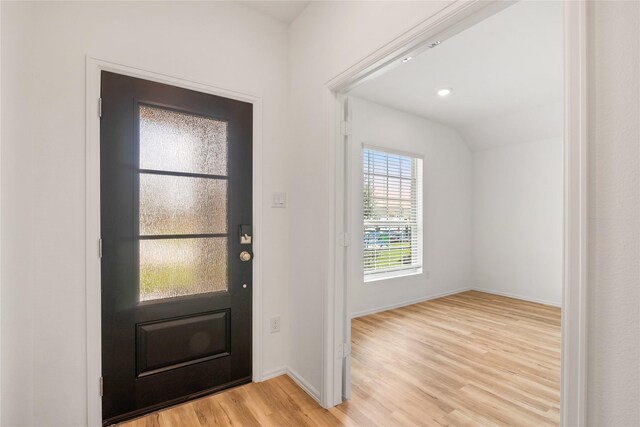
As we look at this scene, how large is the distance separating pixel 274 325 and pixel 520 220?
15.1 feet

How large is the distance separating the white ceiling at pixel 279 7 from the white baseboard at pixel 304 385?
2901mm

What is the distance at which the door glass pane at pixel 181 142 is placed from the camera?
6.57 ft

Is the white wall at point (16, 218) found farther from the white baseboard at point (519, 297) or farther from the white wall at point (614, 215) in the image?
the white baseboard at point (519, 297)

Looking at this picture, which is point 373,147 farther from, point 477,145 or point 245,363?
point 245,363

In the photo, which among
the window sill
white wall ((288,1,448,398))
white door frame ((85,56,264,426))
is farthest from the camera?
the window sill

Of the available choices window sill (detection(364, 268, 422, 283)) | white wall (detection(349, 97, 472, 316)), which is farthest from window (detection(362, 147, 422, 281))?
white wall (detection(349, 97, 472, 316))

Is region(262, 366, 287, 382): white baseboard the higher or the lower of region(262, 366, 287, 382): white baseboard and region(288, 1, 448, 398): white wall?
the lower

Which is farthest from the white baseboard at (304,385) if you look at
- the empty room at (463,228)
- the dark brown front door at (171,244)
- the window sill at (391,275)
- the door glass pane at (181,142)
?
Result: the window sill at (391,275)

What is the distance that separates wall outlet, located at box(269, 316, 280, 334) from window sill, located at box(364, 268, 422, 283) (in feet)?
6.26

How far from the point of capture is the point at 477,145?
5.43 meters

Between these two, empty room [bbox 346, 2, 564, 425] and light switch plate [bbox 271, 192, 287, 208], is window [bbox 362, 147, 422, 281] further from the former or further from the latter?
light switch plate [bbox 271, 192, 287, 208]

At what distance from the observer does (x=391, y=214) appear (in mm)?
4480

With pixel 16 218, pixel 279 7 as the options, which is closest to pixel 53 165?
pixel 16 218

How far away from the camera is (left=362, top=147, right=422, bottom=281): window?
13.9 feet
